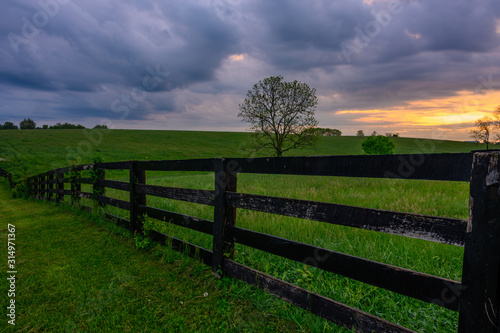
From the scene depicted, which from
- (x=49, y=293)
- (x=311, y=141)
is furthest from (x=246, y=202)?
(x=311, y=141)

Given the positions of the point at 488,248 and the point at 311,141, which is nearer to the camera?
the point at 488,248

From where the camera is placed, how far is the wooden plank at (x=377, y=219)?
1.95 meters

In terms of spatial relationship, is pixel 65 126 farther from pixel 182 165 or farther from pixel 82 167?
pixel 182 165

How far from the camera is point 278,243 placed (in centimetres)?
311

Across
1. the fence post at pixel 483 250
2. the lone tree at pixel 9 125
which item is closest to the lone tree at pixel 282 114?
the fence post at pixel 483 250

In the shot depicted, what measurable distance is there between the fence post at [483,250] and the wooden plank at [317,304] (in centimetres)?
54

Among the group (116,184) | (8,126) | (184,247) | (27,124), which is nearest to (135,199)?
(116,184)

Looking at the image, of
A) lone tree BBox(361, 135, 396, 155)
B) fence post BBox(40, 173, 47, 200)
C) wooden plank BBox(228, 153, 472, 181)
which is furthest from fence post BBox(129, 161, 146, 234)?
lone tree BBox(361, 135, 396, 155)

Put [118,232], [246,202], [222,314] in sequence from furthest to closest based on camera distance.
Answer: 1. [118,232]
2. [246,202]
3. [222,314]

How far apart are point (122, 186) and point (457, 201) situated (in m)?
8.47

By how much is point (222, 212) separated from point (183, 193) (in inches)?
47.3

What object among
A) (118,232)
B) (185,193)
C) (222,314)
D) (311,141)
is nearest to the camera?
(222,314)

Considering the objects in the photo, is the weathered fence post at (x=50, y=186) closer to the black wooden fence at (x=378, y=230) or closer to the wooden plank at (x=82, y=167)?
the wooden plank at (x=82, y=167)

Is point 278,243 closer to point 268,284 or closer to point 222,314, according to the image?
point 268,284
